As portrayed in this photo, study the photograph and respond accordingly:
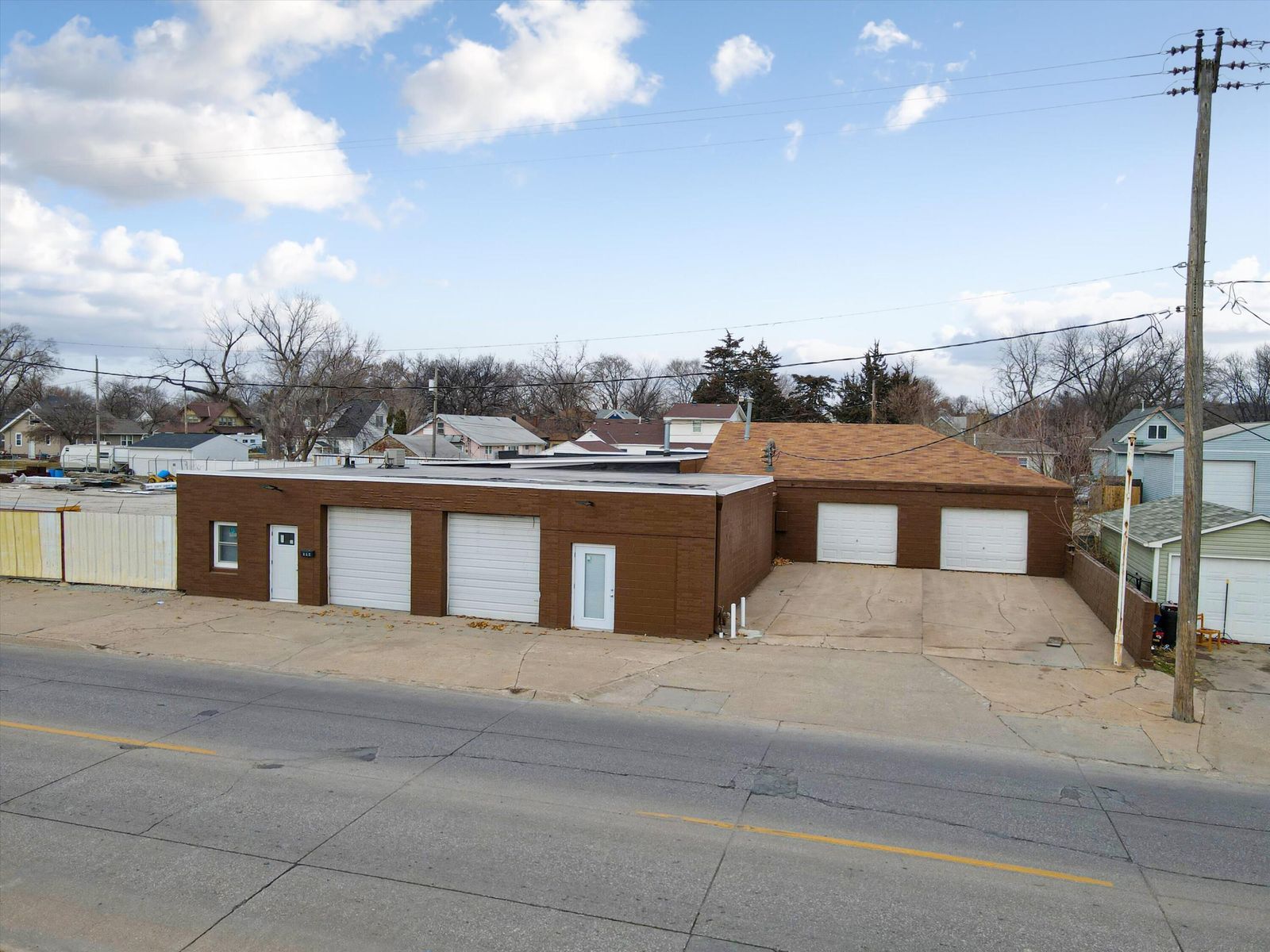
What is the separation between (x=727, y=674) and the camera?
14.1 m

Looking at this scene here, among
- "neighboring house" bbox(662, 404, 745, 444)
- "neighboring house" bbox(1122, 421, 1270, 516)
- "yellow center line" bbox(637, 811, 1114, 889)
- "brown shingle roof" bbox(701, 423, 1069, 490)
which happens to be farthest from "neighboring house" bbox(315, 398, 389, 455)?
"yellow center line" bbox(637, 811, 1114, 889)

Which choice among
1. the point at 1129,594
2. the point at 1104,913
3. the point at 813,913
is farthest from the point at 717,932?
the point at 1129,594

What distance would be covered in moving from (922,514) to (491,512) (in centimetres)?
1447

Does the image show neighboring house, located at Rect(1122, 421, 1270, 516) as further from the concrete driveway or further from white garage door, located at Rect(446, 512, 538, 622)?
white garage door, located at Rect(446, 512, 538, 622)

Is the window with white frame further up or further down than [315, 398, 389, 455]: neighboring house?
further down

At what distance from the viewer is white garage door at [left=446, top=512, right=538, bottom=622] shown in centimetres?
1795

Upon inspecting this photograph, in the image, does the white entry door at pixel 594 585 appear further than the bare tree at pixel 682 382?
No

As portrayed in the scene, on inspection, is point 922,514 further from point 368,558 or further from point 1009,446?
point 1009,446

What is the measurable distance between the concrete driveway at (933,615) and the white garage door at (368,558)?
26.6ft

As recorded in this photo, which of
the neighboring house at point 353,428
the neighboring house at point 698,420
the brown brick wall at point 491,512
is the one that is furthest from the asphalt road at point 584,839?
the neighboring house at point 353,428

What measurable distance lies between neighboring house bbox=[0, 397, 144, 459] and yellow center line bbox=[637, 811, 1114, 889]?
93818mm

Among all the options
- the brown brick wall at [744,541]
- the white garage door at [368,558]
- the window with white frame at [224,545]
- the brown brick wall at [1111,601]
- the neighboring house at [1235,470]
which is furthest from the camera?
the neighboring house at [1235,470]

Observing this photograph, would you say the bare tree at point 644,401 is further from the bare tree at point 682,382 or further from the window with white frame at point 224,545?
the window with white frame at point 224,545

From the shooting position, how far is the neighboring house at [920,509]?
24969 mm
